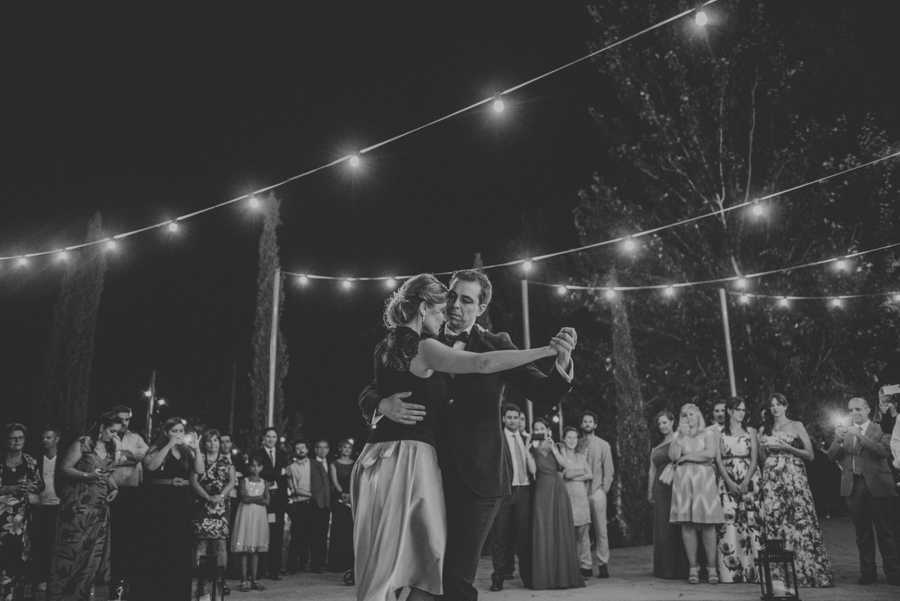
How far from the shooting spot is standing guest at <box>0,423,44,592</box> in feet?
18.9

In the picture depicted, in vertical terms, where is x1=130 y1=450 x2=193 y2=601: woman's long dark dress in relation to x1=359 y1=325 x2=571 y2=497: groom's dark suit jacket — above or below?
below

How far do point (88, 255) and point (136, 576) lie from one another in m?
11.6

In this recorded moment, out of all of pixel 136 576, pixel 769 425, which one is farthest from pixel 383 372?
pixel 769 425

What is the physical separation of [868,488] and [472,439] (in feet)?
19.0

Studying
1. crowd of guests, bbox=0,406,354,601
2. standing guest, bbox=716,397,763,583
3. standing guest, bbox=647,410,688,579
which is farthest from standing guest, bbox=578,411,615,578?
crowd of guests, bbox=0,406,354,601

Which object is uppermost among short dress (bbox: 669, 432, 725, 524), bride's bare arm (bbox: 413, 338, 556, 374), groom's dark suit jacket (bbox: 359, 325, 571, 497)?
bride's bare arm (bbox: 413, 338, 556, 374)

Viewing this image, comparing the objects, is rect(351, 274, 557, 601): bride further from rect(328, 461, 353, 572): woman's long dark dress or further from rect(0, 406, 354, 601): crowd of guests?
rect(328, 461, 353, 572): woman's long dark dress

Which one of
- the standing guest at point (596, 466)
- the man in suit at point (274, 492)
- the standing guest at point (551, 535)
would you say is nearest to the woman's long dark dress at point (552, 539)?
the standing guest at point (551, 535)

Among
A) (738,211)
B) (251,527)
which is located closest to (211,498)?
(251,527)

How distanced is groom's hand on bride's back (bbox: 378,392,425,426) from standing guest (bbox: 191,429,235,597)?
17.7 ft

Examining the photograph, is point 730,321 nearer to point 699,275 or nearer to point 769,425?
point 699,275

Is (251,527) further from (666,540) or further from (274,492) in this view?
(666,540)

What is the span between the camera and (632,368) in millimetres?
14672

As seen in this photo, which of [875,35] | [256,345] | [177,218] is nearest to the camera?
[177,218]
